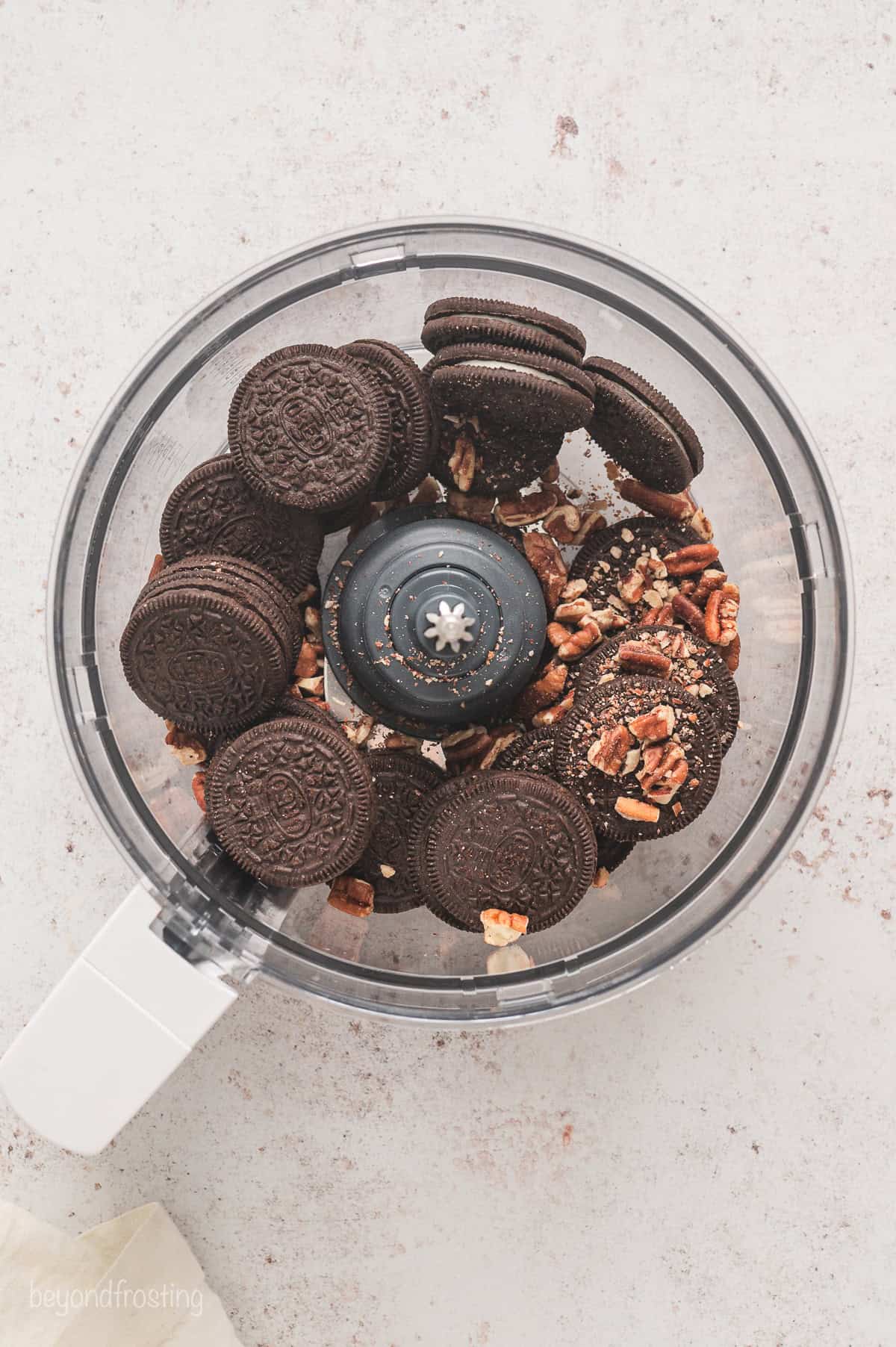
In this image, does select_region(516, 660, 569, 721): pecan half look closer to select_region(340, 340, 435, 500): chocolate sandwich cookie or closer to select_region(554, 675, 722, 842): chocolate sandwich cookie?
select_region(554, 675, 722, 842): chocolate sandwich cookie

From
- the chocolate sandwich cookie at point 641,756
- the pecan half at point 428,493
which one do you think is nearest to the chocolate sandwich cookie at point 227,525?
the pecan half at point 428,493

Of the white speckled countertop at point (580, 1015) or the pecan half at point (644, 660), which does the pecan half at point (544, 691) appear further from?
the white speckled countertop at point (580, 1015)

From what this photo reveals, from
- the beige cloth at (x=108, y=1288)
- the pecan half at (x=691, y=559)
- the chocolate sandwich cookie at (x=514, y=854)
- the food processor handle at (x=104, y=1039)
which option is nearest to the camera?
the food processor handle at (x=104, y=1039)

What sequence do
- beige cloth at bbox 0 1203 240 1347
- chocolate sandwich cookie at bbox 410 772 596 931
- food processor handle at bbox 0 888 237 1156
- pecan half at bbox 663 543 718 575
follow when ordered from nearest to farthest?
food processor handle at bbox 0 888 237 1156 → chocolate sandwich cookie at bbox 410 772 596 931 → pecan half at bbox 663 543 718 575 → beige cloth at bbox 0 1203 240 1347

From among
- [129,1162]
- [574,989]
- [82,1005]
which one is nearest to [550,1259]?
[574,989]

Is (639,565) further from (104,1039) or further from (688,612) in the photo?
(104,1039)

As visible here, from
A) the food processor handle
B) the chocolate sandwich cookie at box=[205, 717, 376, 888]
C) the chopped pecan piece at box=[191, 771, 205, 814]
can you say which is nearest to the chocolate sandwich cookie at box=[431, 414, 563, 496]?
the chocolate sandwich cookie at box=[205, 717, 376, 888]
